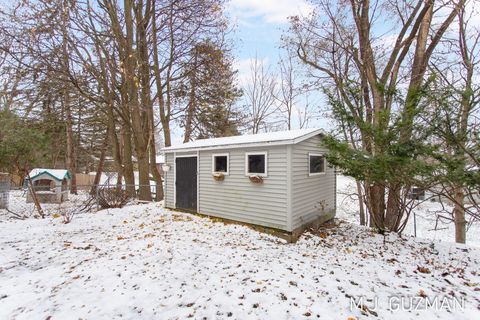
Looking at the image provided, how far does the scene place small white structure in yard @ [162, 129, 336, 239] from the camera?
5.33 metres

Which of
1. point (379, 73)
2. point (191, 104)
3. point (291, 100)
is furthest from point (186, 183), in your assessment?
point (291, 100)

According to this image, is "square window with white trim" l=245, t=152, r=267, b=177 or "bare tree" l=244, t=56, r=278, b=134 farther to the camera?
"bare tree" l=244, t=56, r=278, b=134

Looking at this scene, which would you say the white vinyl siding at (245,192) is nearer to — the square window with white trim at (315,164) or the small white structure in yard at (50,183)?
the square window with white trim at (315,164)

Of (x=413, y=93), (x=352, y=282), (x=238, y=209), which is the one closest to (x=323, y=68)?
(x=413, y=93)

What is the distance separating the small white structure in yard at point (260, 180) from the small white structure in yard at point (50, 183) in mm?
7323

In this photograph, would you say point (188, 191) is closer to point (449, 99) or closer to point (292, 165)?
point (292, 165)

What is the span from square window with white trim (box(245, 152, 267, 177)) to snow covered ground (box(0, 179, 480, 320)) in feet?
4.54

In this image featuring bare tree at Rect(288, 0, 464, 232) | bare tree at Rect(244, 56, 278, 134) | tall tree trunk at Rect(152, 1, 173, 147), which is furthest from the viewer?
bare tree at Rect(244, 56, 278, 134)

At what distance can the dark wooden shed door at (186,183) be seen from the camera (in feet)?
23.5

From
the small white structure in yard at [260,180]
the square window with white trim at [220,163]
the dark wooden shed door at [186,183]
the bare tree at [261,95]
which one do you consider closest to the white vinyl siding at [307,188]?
the small white structure in yard at [260,180]

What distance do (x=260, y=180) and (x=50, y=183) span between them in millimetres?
13715

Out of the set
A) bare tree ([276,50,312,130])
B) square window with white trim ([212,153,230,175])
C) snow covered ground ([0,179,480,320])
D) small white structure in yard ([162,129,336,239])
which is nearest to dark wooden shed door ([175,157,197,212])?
small white structure in yard ([162,129,336,239])

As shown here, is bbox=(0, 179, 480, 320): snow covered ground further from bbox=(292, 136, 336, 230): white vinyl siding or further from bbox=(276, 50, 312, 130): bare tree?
bbox=(276, 50, 312, 130): bare tree

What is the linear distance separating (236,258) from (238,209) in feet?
6.77
